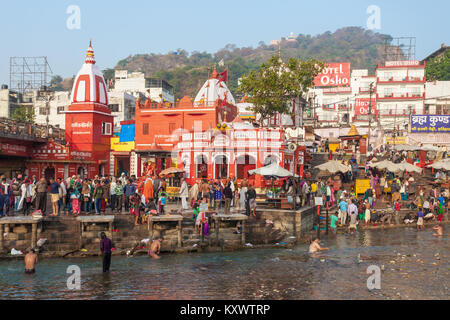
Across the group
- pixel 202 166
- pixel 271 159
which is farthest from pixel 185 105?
pixel 271 159

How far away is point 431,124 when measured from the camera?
2005 inches

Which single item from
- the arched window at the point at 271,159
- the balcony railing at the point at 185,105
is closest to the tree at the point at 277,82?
the balcony railing at the point at 185,105

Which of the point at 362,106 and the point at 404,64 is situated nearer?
the point at 404,64

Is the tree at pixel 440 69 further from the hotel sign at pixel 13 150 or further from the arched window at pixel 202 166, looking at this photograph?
the hotel sign at pixel 13 150

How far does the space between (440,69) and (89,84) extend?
62.2 metres

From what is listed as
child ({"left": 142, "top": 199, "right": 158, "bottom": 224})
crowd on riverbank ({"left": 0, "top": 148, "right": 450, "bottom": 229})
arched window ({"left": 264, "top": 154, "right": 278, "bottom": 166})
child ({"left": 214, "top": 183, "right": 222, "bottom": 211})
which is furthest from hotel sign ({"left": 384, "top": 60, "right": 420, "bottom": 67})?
child ({"left": 142, "top": 199, "right": 158, "bottom": 224})

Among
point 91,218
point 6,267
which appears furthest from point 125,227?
point 6,267

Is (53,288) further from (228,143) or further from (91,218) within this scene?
(228,143)

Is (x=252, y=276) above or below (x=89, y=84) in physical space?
below

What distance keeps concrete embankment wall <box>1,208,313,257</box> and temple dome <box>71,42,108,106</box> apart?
23.2m

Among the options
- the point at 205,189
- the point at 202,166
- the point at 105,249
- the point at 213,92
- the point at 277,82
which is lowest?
the point at 105,249

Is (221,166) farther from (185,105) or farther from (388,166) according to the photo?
(185,105)

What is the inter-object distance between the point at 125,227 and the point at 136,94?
166 feet

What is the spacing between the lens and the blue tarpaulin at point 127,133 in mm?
44544
